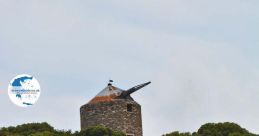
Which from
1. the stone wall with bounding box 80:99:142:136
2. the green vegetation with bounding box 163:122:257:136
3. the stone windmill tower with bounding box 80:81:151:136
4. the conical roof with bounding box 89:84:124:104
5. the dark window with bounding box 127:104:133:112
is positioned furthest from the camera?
the green vegetation with bounding box 163:122:257:136

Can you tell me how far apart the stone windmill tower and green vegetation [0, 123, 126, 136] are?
1113 mm

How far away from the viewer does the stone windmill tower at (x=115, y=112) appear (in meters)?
67.2

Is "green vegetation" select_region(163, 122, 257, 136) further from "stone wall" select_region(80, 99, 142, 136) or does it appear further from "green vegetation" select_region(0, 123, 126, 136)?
"green vegetation" select_region(0, 123, 126, 136)

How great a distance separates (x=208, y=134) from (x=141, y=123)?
6.39 metres

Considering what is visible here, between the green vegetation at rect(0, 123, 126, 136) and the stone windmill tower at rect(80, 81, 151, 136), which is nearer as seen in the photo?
the green vegetation at rect(0, 123, 126, 136)

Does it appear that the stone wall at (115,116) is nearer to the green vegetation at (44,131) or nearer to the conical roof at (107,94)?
the conical roof at (107,94)

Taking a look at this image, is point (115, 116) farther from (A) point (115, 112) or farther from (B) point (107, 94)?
(B) point (107, 94)

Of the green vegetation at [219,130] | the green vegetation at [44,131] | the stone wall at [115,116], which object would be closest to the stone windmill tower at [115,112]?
the stone wall at [115,116]

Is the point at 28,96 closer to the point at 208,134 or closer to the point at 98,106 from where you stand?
the point at 98,106

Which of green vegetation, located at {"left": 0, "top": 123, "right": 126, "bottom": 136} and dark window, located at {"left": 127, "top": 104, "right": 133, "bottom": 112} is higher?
dark window, located at {"left": 127, "top": 104, "right": 133, "bottom": 112}

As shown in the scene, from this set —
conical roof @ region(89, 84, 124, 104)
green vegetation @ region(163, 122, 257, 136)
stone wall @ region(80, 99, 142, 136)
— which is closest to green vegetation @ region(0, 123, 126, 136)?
stone wall @ region(80, 99, 142, 136)

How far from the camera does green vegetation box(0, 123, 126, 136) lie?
214 ft

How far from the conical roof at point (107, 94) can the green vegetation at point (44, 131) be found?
283 centimetres

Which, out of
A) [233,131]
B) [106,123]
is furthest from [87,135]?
[233,131]
